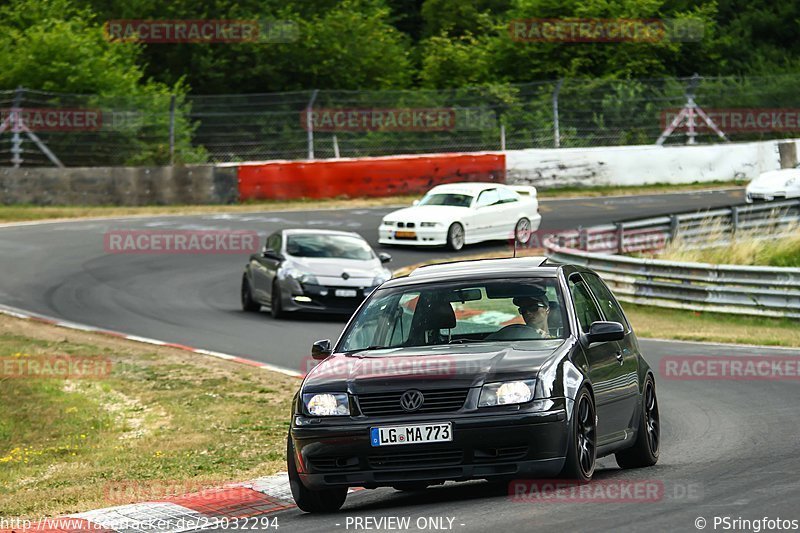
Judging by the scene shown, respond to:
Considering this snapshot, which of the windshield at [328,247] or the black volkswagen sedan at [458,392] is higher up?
the black volkswagen sedan at [458,392]

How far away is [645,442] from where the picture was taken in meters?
10.1

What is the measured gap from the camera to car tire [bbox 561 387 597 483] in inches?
333

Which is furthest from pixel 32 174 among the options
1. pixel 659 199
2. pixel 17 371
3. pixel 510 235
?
pixel 17 371

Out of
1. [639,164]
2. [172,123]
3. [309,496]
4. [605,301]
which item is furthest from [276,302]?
[639,164]

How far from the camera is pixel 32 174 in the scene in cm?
3556

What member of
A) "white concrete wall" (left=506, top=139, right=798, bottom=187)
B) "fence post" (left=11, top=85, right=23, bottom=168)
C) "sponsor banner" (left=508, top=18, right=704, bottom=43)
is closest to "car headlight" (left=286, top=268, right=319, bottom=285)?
"fence post" (left=11, top=85, right=23, bottom=168)

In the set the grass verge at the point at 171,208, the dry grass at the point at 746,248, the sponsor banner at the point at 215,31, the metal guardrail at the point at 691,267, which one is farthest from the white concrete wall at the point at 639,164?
the sponsor banner at the point at 215,31

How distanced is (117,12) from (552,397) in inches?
1834

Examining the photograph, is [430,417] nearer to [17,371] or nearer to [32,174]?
[17,371]

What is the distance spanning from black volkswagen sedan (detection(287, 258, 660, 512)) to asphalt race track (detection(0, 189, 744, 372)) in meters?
7.71

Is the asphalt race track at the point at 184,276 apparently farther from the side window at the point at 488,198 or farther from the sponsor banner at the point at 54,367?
the sponsor banner at the point at 54,367

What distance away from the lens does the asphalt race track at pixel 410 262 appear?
7879 millimetres

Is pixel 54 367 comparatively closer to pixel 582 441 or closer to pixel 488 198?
pixel 582 441

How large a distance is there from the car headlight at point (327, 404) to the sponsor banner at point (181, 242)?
69.5 ft
